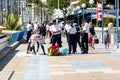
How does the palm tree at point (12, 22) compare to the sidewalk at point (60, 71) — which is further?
the palm tree at point (12, 22)

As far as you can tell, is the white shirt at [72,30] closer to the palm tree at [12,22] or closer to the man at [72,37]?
the man at [72,37]

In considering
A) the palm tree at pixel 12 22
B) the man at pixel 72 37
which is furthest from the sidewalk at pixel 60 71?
the palm tree at pixel 12 22

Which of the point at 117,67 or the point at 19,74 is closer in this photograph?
the point at 19,74

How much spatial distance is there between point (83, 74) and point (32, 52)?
10.2 meters

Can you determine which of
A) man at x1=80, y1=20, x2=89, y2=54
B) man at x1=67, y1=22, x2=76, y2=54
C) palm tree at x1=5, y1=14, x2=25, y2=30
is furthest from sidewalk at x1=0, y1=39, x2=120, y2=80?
palm tree at x1=5, y1=14, x2=25, y2=30

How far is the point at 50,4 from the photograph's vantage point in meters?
114

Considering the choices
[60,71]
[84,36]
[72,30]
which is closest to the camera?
[60,71]

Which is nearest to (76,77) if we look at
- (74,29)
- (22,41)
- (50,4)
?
(74,29)

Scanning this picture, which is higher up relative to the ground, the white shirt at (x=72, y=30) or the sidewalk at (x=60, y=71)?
the white shirt at (x=72, y=30)

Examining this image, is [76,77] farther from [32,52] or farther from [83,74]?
[32,52]

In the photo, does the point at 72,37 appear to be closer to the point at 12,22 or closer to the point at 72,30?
the point at 72,30

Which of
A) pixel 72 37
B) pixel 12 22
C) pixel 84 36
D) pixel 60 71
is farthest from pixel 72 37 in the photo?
pixel 12 22

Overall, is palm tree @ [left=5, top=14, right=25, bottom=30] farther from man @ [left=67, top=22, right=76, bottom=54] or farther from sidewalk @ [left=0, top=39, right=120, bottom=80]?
sidewalk @ [left=0, top=39, right=120, bottom=80]

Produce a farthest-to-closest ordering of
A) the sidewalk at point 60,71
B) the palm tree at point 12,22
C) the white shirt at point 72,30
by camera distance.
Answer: the palm tree at point 12,22 → the white shirt at point 72,30 → the sidewalk at point 60,71
